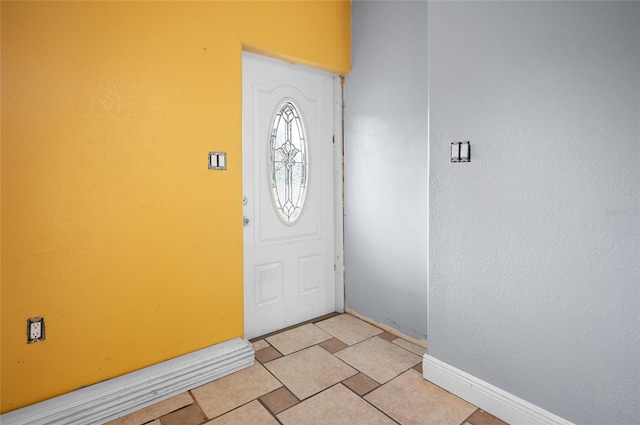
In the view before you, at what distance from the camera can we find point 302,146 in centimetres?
314

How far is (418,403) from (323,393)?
0.57 m

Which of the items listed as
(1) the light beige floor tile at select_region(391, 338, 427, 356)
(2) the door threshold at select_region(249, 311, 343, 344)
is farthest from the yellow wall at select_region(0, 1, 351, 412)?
(1) the light beige floor tile at select_region(391, 338, 427, 356)

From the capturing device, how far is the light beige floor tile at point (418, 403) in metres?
1.93

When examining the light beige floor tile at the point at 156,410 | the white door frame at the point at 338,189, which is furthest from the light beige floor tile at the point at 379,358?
the light beige floor tile at the point at 156,410

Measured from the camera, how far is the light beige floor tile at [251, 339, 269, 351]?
2753 mm

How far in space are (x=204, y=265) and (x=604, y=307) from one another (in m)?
2.24

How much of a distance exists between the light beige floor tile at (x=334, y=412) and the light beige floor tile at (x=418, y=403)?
7cm

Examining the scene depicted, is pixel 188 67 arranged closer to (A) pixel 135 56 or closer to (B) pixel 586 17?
(A) pixel 135 56

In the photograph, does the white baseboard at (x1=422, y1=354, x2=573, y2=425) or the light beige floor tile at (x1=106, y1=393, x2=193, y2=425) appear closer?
the white baseboard at (x1=422, y1=354, x2=573, y2=425)

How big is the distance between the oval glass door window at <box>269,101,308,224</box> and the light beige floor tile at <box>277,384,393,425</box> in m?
1.46

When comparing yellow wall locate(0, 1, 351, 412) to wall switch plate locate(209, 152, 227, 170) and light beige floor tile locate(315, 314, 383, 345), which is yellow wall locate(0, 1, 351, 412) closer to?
wall switch plate locate(209, 152, 227, 170)

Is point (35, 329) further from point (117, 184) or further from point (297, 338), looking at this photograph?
point (297, 338)

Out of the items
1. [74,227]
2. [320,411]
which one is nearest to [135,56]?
[74,227]

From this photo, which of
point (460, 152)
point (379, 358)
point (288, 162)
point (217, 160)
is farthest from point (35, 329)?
point (460, 152)
